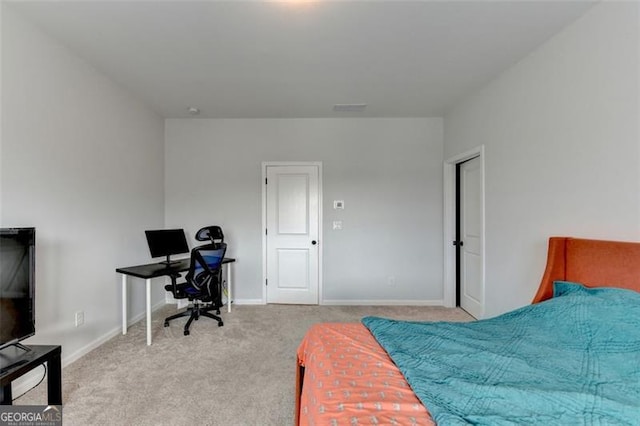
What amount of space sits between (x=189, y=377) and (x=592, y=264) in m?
2.85

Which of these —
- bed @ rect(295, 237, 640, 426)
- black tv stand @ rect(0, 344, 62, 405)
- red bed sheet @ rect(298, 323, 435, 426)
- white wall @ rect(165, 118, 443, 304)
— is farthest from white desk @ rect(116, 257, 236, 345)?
red bed sheet @ rect(298, 323, 435, 426)

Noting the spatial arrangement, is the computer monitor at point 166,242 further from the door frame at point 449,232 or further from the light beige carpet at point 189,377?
the door frame at point 449,232

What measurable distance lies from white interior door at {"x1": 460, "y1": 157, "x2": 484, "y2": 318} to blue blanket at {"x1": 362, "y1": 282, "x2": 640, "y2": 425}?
1704 millimetres

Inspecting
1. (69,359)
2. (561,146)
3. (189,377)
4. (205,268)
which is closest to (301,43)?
(561,146)

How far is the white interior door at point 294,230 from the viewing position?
408 cm

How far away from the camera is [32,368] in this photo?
1.56m

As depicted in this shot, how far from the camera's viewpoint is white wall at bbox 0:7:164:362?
2.02 metres

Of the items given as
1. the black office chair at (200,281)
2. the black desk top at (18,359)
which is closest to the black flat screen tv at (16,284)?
the black desk top at (18,359)

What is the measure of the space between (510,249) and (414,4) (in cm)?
217

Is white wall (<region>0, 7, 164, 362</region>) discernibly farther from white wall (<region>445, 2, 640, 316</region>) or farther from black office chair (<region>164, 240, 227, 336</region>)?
white wall (<region>445, 2, 640, 316</region>)

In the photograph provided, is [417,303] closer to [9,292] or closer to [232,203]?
[232,203]

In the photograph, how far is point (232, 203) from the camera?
13.5 ft

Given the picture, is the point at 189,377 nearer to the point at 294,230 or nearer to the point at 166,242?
the point at 166,242

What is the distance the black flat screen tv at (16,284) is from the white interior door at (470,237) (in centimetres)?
375
